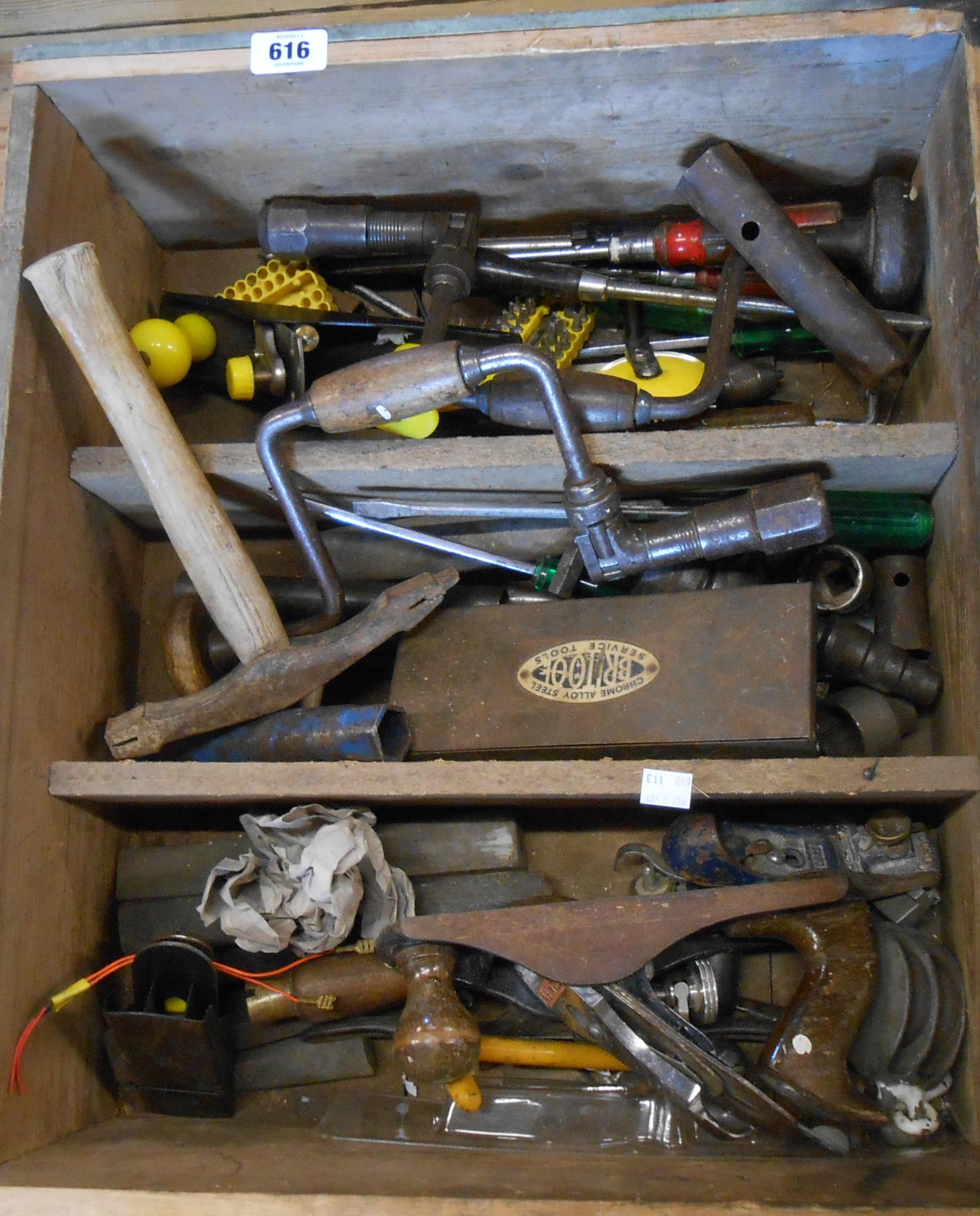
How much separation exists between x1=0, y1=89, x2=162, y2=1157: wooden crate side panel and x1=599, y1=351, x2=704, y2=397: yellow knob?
2.13 ft

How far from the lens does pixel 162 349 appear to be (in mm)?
1234

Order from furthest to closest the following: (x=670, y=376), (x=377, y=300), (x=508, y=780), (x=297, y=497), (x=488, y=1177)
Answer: (x=377, y=300) → (x=670, y=376) → (x=297, y=497) → (x=508, y=780) → (x=488, y=1177)

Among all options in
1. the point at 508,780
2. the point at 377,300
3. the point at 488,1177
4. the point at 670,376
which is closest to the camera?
the point at 488,1177

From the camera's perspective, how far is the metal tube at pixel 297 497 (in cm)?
109

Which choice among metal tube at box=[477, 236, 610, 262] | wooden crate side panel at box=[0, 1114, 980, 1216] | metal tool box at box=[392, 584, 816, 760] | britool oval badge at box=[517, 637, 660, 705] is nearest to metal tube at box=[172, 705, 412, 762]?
metal tool box at box=[392, 584, 816, 760]

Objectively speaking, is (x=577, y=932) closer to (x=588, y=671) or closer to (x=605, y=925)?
(x=605, y=925)

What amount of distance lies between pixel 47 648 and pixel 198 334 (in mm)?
447

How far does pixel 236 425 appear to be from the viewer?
4.58 feet

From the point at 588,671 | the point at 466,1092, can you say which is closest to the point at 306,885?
the point at 466,1092

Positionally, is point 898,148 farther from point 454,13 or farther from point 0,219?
point 0,219

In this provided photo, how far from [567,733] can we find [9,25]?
49.7 inches

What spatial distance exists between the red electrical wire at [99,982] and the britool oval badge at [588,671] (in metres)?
0.38

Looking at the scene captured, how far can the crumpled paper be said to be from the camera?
3.46 feet

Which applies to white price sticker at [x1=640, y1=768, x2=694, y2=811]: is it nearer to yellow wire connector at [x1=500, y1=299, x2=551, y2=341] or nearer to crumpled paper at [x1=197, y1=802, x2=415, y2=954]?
crumpled paper at [x1=197, y1=802, x2=415, y2=954]
